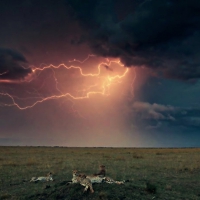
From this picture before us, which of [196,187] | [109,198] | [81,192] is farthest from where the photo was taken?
[196,187]

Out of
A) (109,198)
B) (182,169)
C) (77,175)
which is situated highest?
(182,169)

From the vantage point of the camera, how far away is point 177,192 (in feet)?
41.5

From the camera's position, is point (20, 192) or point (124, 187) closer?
point (124, 187)

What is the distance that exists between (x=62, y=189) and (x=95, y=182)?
1.46m

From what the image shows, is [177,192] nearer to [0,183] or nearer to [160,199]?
[160,199]

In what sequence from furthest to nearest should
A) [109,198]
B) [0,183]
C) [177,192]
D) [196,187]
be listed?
[0,183], [196,187], [177,192], [109,198]

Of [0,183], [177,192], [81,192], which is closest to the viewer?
[81,192]

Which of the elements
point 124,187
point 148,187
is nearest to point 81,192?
point 124,187

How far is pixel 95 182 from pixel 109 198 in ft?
6.20

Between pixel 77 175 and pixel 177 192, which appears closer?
pixel 77 175

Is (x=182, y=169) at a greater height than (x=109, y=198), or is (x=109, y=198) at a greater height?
(x=182, y=169)

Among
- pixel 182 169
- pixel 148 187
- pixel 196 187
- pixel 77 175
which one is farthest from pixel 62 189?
pixel 182 169

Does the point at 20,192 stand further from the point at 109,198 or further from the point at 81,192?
the point at 109,198

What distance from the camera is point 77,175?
11625mm
